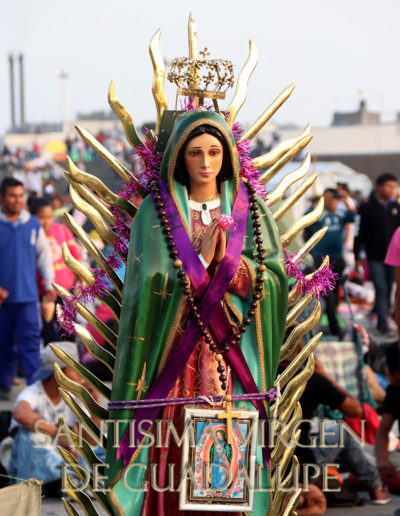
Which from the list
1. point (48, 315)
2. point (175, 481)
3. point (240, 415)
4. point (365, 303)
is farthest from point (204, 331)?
point (365, 303)

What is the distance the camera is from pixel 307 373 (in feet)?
16.4

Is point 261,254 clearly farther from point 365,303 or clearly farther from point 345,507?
point 365,303

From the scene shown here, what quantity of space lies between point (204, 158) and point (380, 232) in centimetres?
811

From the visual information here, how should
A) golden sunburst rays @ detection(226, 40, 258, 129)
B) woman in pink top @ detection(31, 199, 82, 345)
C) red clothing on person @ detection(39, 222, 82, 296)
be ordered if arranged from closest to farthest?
golden sunburst rays @ detection(226, 40, 258, 129)
woman in pink top @ detection(31, 199, 82, 345)
red clothing on person @ detection(39, 222, 82, 296)

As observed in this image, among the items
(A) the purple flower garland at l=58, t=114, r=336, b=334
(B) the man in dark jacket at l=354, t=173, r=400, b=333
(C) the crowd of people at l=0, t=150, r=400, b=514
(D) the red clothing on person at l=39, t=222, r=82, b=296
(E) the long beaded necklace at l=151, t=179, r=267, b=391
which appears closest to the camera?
(E) the long beaded necklace at l=151, t=179, r=267, b=391

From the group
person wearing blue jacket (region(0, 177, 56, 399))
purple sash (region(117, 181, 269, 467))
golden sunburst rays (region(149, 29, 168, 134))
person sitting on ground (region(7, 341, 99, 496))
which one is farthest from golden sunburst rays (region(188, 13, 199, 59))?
person wearing blue jacket (region(0, 177, 56, 399))

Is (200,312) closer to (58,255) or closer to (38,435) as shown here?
(38,435)

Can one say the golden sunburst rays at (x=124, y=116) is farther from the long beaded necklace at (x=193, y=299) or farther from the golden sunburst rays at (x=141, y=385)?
the golden sunburst rays at (x=141, y=385)

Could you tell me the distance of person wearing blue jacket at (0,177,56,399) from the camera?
30.1 feet

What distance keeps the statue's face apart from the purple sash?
0.17 metres

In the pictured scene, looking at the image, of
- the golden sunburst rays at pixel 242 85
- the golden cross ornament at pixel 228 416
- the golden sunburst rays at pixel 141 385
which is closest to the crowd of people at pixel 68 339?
the golden sunburst rays at pixel 141 385

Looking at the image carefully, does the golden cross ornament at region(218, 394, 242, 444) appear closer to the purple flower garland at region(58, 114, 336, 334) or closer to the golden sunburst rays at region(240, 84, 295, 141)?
the purple flower garland at region(58, 114, 336, 334)

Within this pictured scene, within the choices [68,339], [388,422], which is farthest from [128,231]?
[68,339]

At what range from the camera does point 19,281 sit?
918cm
